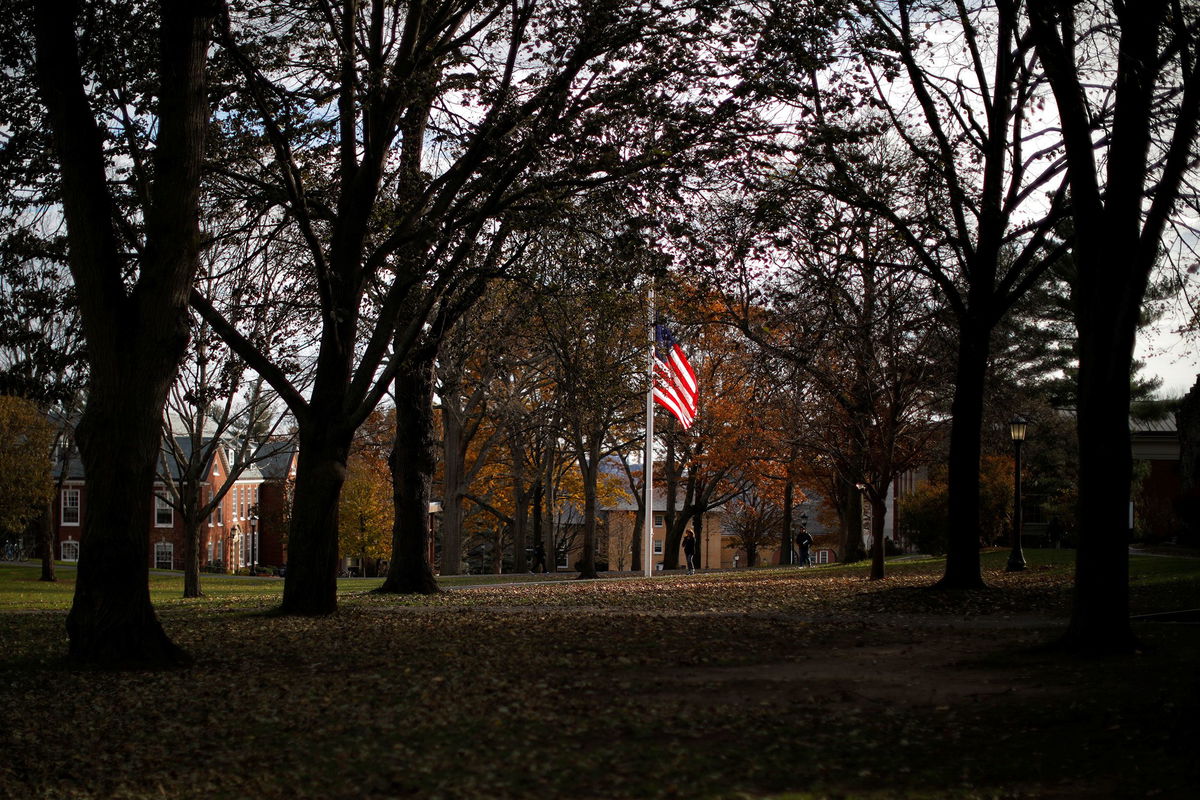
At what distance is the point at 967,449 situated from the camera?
55.2 ft

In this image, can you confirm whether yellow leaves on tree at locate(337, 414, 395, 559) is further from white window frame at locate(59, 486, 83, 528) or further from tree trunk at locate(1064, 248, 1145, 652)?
tree trunk at locate(1064, 248, 1145, 652)

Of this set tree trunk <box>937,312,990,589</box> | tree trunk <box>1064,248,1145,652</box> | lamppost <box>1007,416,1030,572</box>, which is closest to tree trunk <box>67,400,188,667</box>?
tree trunk <box>1064,248,1145,652</box>

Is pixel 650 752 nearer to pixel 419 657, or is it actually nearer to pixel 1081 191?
pixel 419 657

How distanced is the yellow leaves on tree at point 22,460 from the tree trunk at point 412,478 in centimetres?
1878

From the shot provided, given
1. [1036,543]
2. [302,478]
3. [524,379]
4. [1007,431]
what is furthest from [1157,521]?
[302,478]

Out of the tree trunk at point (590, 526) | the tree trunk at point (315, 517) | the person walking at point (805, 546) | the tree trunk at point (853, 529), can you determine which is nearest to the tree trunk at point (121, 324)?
the tree trunk at point (315, 517)

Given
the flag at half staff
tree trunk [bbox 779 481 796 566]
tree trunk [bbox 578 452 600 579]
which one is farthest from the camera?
tree trunk [bbox 779 481 796 566]

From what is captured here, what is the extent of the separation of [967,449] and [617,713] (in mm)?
10520

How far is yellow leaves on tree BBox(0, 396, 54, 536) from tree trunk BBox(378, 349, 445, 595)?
61.6ft

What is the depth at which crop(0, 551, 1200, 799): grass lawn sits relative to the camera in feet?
20.6

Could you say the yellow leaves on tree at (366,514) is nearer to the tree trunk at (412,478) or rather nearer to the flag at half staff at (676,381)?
the flag at half staff at (676,381)

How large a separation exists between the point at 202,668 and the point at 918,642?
7.17 metres

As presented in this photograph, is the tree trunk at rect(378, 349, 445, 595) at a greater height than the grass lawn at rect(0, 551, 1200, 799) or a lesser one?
greater

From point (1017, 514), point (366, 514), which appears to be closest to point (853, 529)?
point (1017, 514)
